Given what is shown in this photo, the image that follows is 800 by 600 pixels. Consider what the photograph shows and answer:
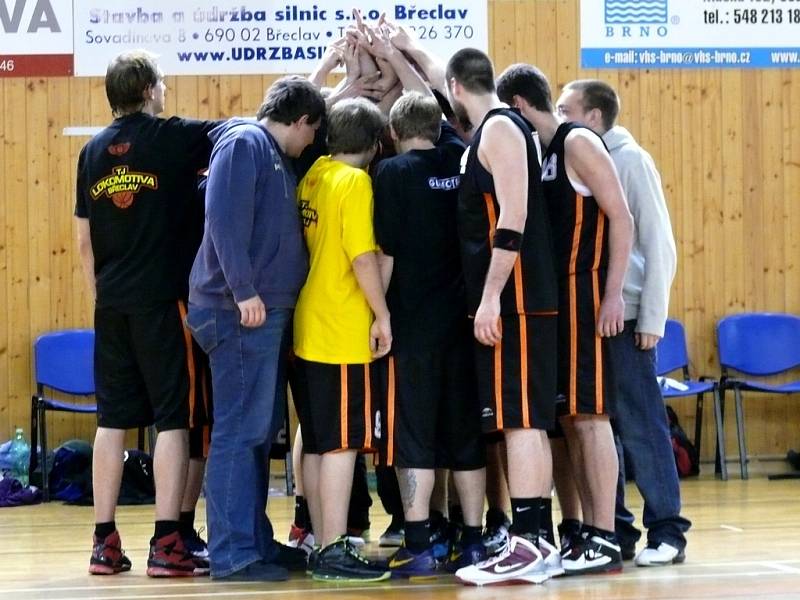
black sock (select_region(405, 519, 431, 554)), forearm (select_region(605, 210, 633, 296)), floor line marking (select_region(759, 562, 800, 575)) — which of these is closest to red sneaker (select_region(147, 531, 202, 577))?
black sock (select_region(405, 519, 431, 554))

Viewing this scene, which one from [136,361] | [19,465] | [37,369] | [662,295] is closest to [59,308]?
[37,369]

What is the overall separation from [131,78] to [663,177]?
15.8 ft

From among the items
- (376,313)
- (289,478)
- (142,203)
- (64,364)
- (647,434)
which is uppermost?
(142,203)

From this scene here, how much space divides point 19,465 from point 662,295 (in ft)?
15.6

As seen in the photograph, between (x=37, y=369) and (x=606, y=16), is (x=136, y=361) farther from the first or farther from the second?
(x=606, y=16)

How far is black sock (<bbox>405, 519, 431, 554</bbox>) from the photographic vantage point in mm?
4516

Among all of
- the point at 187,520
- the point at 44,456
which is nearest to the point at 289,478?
the point at 44,456

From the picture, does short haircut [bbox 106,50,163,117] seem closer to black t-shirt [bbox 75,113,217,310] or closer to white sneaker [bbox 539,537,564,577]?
black t-shirt [bbox 75,113,217,310]

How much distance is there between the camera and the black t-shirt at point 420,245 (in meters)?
4.57

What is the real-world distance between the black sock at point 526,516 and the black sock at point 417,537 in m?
0.38

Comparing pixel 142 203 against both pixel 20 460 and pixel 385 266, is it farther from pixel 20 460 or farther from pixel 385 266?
pixel 20 460

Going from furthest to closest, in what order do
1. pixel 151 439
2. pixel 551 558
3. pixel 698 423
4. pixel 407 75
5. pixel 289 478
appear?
1. pixel 698 423
2. pixel 151 439
3. pixel 289 478
4. pixel 407 75
5. pixel 551 558

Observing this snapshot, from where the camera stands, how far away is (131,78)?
15.6ft

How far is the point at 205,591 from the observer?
165 inches
